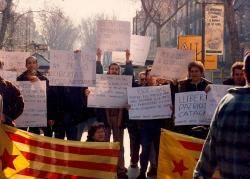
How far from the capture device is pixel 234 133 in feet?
10.8

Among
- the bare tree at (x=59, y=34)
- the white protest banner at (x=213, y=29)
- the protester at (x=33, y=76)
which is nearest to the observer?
the protester at (x=33, y=76)

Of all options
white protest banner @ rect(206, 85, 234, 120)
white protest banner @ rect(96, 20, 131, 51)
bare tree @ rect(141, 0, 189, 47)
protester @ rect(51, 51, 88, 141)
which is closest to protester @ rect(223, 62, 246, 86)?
white protest banner @ rect(206, 85, 234, 120)

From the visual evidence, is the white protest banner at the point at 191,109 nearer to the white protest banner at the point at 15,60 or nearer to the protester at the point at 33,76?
the protester at the point at 33,76

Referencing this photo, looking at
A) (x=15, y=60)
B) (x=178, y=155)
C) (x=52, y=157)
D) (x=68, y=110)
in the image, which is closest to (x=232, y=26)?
(x=15, y=60)

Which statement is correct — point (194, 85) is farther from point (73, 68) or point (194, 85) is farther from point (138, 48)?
point (138, 48)

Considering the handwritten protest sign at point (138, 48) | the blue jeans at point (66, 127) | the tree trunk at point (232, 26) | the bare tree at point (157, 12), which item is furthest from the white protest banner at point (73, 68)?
the bare tree at point (157, 12)

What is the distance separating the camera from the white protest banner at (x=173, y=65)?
27.8 ft

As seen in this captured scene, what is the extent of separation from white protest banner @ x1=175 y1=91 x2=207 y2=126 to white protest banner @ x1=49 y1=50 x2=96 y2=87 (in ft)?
4.81

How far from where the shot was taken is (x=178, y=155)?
6.40m

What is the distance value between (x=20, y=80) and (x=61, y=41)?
105290 mm

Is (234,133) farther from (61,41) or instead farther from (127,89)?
(61,41)

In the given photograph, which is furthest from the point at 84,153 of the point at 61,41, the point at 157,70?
the point at 61,41

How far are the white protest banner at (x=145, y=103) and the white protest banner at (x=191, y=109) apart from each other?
539 mm

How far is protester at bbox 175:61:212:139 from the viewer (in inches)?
280
